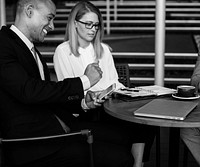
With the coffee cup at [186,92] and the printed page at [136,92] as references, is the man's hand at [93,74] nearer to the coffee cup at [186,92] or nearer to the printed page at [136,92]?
the printed page at [136,92]

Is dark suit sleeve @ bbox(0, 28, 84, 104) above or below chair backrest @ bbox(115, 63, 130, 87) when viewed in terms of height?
above

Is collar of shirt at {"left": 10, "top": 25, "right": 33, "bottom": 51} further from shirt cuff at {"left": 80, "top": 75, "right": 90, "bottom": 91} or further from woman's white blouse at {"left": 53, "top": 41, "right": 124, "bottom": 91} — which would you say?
woman's white blouse at {"left": 53, "top": 41, "right": 124, "bottom": 91}

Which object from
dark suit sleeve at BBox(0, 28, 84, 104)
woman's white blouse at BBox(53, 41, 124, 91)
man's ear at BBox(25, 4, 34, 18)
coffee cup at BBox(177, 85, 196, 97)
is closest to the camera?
dark suit sleeve at BBox(0, 28, 84, 104)

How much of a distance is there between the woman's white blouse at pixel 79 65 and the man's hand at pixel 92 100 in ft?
1.74

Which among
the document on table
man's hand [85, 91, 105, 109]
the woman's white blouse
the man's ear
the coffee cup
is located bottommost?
man's hand [85, 91, 105, 109]

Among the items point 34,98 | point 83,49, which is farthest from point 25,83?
point 83,49

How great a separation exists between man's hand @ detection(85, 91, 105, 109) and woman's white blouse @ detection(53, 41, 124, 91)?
20.8 inches

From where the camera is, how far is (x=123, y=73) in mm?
3357

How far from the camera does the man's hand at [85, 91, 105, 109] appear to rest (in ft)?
8.31

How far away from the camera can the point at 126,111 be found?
87.6 inches

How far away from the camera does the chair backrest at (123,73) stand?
3.34m

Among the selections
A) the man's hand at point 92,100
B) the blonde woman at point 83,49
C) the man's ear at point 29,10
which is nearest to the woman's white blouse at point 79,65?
the blonde woman at point 83,49

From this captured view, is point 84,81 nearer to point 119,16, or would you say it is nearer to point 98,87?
point 98,87

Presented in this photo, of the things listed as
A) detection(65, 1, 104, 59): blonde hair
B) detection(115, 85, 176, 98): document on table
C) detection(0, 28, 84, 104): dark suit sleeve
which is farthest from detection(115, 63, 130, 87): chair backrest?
detection(0, 28, 84, 104): dark suit sleeve
